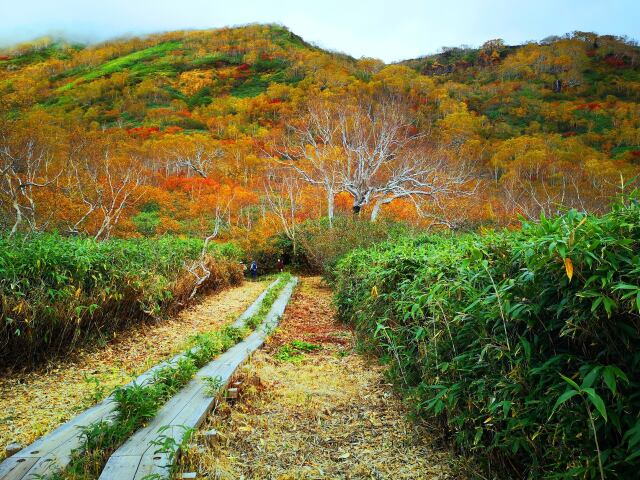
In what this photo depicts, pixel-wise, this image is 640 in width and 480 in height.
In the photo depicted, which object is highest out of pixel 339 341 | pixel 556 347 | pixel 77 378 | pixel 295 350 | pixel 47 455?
pixel 556 347

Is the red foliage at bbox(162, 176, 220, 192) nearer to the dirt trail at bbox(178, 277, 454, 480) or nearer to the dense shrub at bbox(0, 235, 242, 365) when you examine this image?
the dense shrub at bbox(0, 235, 242, 365)

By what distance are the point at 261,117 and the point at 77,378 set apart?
172 feet

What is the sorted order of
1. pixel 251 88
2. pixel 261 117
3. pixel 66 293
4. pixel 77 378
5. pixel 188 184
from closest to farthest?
pixel 77 378, pixel 66 293, pixel 188 184, pixel 261 117, pixel 251 88

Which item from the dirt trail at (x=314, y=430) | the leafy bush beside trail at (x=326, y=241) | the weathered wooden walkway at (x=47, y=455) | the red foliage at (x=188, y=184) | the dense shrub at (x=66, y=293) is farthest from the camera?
the red foliage at (x=188, y=184)

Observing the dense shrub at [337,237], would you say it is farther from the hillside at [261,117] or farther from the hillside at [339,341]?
the hillside at [261,117]

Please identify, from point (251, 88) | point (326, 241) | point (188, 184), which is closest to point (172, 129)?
point (188, 184)

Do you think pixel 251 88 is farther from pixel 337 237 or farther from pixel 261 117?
pixel 337 237

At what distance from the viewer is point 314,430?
11.4 ft

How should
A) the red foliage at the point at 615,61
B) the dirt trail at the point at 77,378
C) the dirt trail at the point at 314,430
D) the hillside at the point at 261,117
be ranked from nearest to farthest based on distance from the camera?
the dirt trail at the point at 314,430
the dirt trail at the point at 77,378
the hillside at the point at 261,117
the red foliage at the point at 615,61

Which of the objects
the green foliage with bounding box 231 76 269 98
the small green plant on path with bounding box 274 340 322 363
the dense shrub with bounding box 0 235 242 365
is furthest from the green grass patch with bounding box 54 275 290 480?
the green foliage with bounding box 231 76 269 98

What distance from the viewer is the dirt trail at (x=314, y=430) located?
2795 millimetres

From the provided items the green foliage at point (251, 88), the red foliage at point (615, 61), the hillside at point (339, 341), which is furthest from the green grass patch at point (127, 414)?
the red foliage at point (615, 61)

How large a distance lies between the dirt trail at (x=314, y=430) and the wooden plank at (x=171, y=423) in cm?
14

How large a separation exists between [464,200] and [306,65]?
57.4 meters
